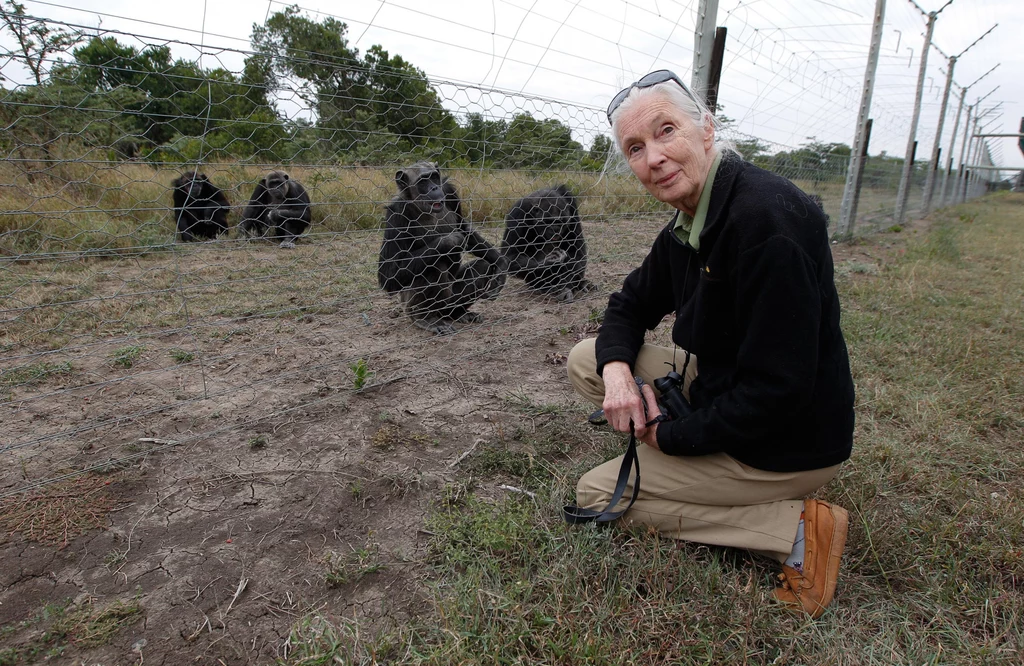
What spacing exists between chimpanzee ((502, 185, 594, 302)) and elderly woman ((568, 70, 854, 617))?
8.60 feet

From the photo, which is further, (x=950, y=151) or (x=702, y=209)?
(x=950, y=151)

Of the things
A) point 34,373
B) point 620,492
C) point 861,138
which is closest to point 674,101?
point 620,492

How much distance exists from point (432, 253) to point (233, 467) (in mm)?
1836

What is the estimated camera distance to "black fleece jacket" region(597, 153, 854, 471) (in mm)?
1343

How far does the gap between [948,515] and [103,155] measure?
358cm

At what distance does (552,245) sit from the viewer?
4633mm

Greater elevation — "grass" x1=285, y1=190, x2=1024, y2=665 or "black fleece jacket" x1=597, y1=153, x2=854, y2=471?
"black fleece jacket" x1=597, y1=153, x2=854, y2=471

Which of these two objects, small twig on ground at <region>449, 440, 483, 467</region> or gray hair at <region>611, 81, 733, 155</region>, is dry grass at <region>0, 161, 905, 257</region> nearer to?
gray hair at <region>611, 81, 733, 155</region>

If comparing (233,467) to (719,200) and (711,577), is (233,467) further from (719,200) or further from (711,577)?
(719,200)

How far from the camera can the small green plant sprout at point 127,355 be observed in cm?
292

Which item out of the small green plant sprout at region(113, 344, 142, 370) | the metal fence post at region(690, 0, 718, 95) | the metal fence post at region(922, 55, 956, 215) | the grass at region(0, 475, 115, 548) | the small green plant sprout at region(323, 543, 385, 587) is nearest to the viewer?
the small green plant sprout at region(323, 543, 385, 587)

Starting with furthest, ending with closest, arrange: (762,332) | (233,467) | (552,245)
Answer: (552,245) < (233,467) < (762,332)

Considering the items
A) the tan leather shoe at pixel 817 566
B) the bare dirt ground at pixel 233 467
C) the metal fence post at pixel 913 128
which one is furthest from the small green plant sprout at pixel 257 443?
the metal fence post at pixel 913 128

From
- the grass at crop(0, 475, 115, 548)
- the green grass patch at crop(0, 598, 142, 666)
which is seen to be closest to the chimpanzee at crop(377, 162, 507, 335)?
the grass at crop(0, 475, 115, 548)
